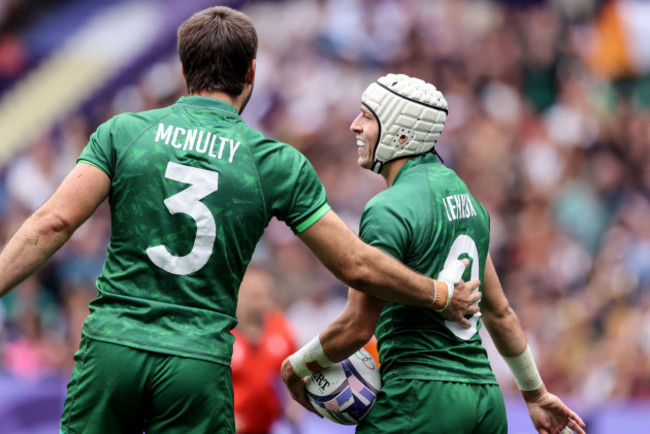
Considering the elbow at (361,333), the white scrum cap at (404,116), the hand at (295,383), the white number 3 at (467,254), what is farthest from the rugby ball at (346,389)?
the white scrum cap at (404,116)

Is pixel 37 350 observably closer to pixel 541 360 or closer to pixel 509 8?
pixel 541 360

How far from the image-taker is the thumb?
13.8 ft

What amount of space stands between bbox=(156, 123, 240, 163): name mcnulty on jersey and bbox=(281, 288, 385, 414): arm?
0.87 m

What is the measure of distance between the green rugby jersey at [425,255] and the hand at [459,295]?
2.0 inches

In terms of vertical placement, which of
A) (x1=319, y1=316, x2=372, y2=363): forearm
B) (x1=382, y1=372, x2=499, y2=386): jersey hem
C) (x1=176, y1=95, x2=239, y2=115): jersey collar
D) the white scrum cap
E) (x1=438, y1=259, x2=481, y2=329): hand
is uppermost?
(x1=176, y1=95, x2=239, y2=115): jersey collar

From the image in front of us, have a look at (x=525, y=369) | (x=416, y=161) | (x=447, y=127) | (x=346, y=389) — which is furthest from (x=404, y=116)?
(x=447, y=127)

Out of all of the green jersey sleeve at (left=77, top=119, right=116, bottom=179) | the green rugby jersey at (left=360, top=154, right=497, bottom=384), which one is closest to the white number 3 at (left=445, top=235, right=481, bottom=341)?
the green rugby jersey at (left=360, top=154, right=497, bottom=384)

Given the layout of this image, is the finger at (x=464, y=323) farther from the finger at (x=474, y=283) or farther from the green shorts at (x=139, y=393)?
the green shorts at (x=139, y=393)

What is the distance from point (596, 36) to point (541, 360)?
5.22m

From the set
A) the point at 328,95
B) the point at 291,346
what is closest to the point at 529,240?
the point at 328,95

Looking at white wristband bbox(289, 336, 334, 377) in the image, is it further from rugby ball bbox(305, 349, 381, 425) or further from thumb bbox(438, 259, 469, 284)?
thumb bbox(438, 259, 469, 284)

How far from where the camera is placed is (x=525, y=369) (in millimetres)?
4859

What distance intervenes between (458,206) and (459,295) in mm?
438

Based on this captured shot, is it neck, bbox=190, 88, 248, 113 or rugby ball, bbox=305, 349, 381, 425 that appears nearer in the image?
neck, bbox=190, 88, 248, 113
